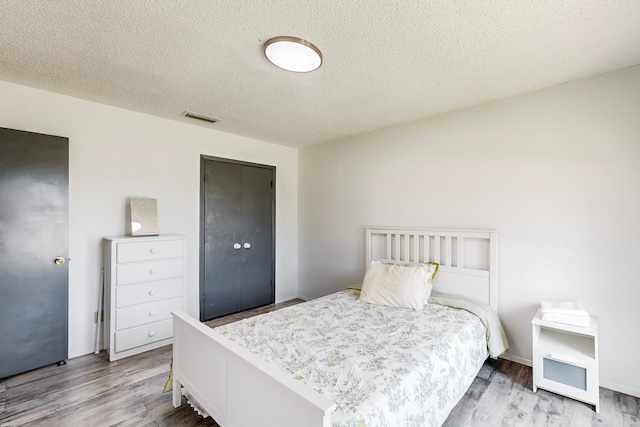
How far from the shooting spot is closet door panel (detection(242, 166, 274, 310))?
4004mm

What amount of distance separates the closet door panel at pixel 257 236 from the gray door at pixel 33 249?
1899 millimetres

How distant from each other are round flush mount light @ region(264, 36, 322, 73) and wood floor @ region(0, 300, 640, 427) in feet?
7.96

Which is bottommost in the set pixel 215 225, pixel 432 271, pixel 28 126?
pixel 432 271

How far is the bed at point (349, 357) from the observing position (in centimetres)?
124

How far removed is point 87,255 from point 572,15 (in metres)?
4.07

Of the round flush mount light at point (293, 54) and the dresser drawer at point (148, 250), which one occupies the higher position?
the round flush mount light at point (293, 54)

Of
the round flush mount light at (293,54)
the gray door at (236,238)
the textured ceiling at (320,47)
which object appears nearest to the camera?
the textured ceiling at (320,47)

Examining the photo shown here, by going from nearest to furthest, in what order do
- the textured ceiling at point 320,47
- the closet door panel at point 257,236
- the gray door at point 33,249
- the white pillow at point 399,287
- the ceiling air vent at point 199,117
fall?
the textured ceiling at point 320,47, the gray door at point 33,249, the white pillow at point 399,287, the ceiling air vent at point 199,117, the closet door panel at point 257,236

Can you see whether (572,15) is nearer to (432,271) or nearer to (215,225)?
(432,271)

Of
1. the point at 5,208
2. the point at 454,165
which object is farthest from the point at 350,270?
the point at 5,208

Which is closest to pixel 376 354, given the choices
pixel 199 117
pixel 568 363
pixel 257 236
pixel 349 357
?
pixel 349 357

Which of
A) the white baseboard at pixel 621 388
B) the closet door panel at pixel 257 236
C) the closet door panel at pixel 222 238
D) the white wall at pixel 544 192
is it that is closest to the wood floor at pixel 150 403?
the white baseboard at pixel 621 388

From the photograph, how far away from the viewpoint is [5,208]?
88.7 inches

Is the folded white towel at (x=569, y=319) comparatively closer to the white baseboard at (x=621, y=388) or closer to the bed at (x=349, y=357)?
the bed at (x=349, y=357)
